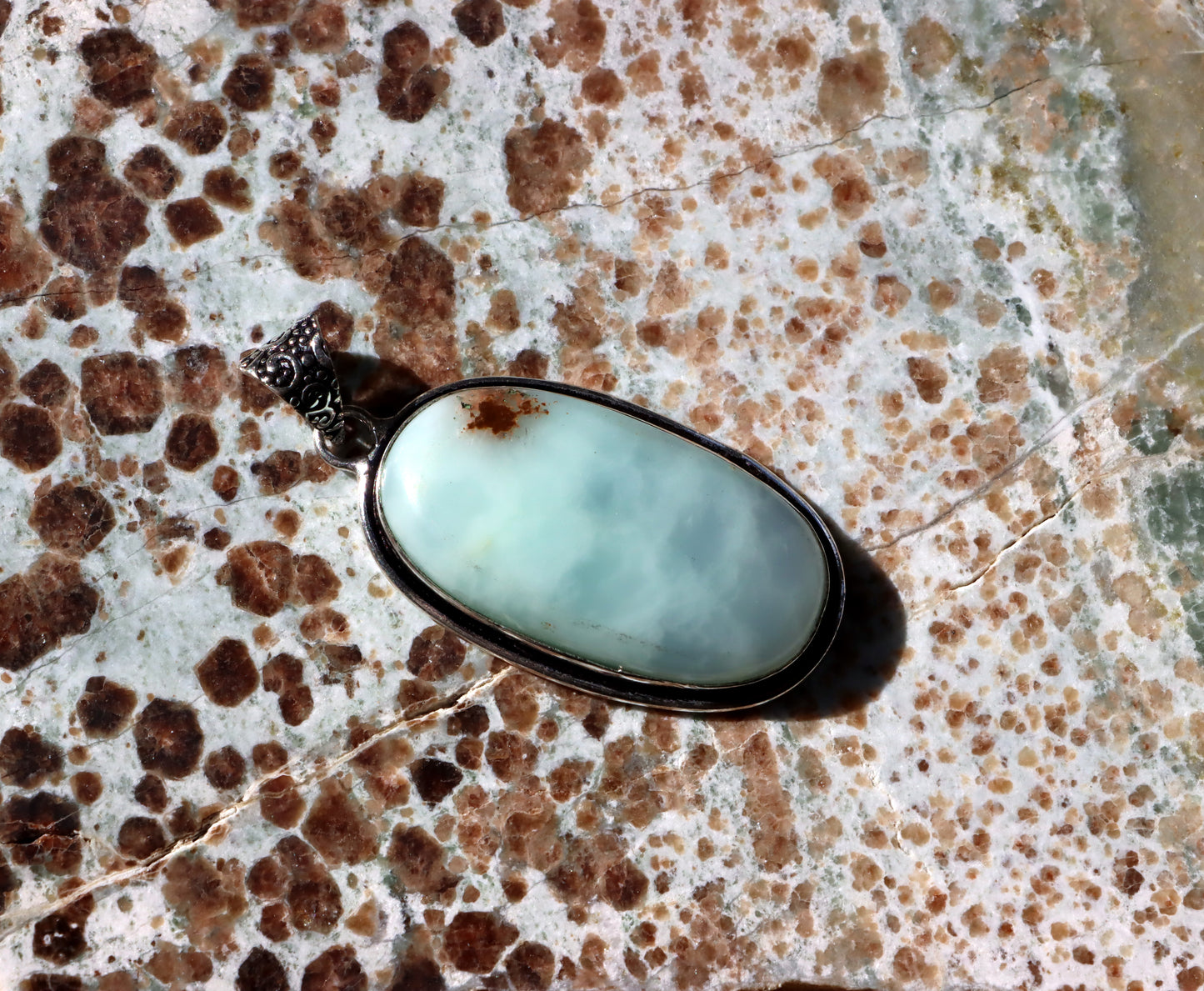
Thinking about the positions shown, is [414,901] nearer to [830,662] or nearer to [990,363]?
[830,662]

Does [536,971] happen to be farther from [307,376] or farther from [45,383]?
[45,383]

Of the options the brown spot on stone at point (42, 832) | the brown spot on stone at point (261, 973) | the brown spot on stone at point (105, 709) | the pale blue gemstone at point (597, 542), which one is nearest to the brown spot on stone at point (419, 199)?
the pale blue gemstone at point (597, 542)

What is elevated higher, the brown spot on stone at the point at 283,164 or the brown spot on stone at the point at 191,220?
the brown spot on stone at the point at 283,164

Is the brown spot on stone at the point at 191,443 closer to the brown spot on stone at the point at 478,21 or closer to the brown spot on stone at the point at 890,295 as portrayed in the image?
the brown spot on stone at the point at 478,21

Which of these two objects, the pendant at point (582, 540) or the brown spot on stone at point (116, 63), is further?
the brown spot on stone at point (116, 63)

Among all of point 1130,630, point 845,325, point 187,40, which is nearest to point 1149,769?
point 1130,630

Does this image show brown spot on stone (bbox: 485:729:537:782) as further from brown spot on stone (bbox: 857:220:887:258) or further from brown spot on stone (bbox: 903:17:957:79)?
brown spot on stone (bbox: 903:17:957:79)

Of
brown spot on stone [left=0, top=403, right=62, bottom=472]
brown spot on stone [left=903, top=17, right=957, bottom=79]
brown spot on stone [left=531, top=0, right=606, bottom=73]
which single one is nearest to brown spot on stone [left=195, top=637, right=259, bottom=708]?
brown spot on stone [left=0, top=403, right=62, bottom=472]
